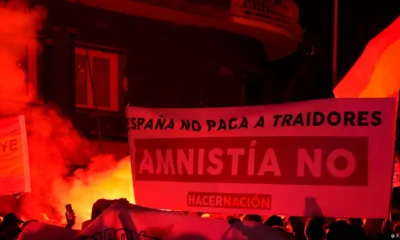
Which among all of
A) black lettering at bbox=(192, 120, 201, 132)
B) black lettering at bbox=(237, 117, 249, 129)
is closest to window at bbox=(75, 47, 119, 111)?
black lettering at bbox=(192, 120, 201, 132)

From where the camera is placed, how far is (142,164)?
6090 millimetres

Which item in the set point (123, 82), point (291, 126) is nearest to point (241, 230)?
point (291, 126)

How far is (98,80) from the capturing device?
531 inches

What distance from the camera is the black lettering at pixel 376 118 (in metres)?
5.39

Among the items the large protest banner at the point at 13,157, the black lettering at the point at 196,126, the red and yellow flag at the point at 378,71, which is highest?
the red and yellow flag at the point at 378,71

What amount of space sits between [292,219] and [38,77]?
671 centimetres

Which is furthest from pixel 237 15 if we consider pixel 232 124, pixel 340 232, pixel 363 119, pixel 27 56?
pixel 340 232

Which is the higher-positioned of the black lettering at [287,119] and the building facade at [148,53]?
the building facade at [148,53]

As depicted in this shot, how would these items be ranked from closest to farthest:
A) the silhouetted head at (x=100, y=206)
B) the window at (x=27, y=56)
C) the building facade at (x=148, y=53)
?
the silhouetted head at (x=100, y=206) < the window at (x=27, y=56) < the building facade at (x=148, y=53)

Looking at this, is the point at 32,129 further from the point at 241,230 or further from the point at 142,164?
the point at 241,230

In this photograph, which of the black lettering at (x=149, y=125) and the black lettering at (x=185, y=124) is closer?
the black lettering at (x=185, y=124)

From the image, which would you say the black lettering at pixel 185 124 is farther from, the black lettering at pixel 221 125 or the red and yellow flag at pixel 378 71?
the red and yellow flag at pixel 378 71

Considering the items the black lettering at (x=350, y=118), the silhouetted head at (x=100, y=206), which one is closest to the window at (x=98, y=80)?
the silhouetted head at (x=100, y=206)

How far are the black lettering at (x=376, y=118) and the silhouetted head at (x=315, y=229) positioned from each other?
71cm
